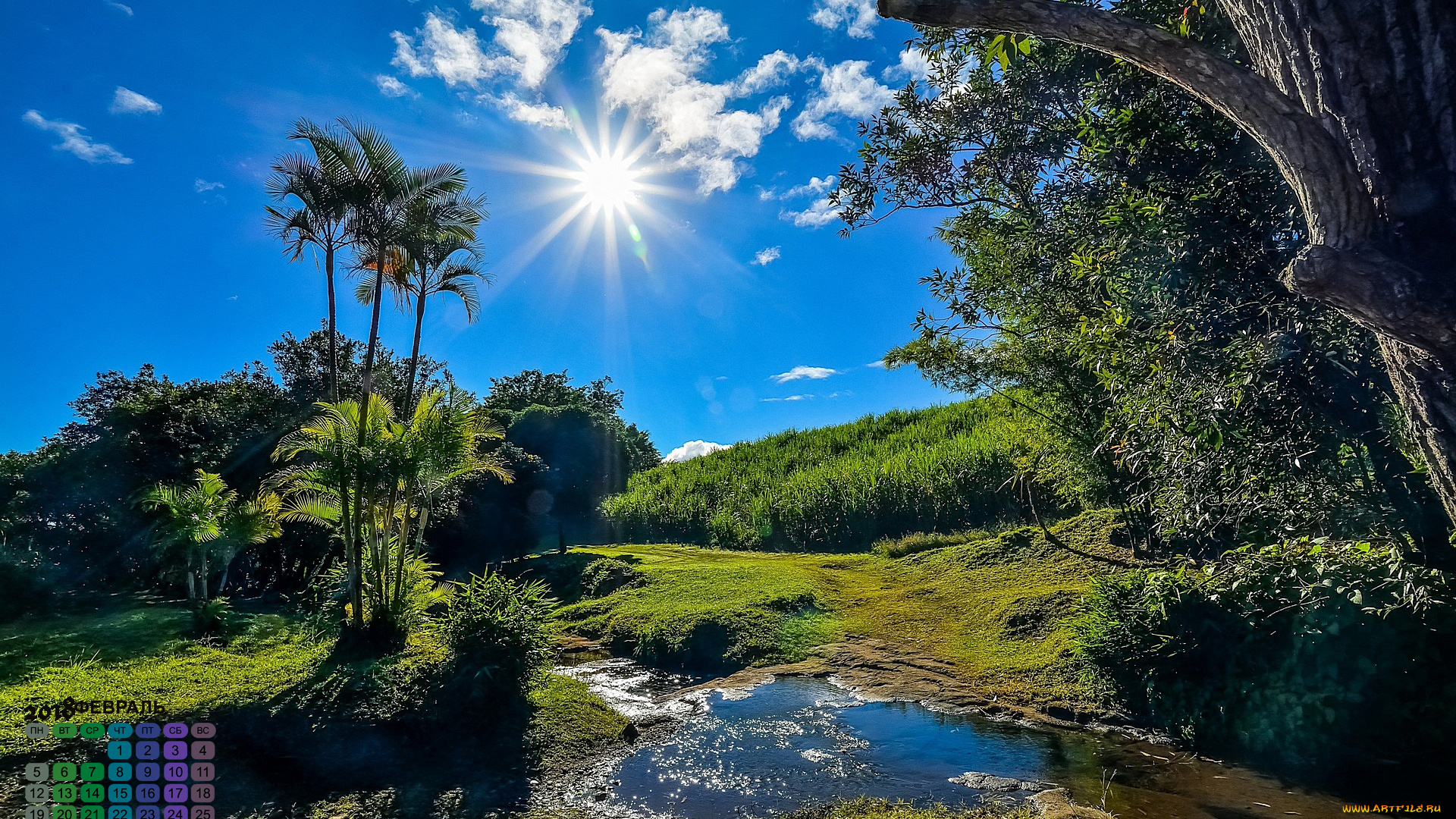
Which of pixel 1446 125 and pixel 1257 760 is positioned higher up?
pixel 1446 125

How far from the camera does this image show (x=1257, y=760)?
16.4ft

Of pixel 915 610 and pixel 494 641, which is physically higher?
pixel 494 641

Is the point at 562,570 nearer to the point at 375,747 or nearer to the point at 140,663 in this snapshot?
the point at 140,663

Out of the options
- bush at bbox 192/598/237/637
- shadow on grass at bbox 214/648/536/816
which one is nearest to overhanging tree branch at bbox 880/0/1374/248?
shadow on grass at bbox 214/648/536/816

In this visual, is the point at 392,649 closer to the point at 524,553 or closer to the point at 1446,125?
the point at 1446,125

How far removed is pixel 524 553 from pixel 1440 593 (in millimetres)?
25035

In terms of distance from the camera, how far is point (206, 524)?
36.4ft

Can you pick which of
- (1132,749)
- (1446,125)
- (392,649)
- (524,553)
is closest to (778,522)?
(524,553)

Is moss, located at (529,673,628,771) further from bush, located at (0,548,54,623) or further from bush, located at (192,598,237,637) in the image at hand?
bush, located at (0,548,54,623)

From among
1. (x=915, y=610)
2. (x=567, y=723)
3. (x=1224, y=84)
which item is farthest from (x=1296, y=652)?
(x=567, y=723)

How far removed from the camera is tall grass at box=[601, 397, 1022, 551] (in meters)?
17.1

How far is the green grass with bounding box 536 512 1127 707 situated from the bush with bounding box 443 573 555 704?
196 centimetres
